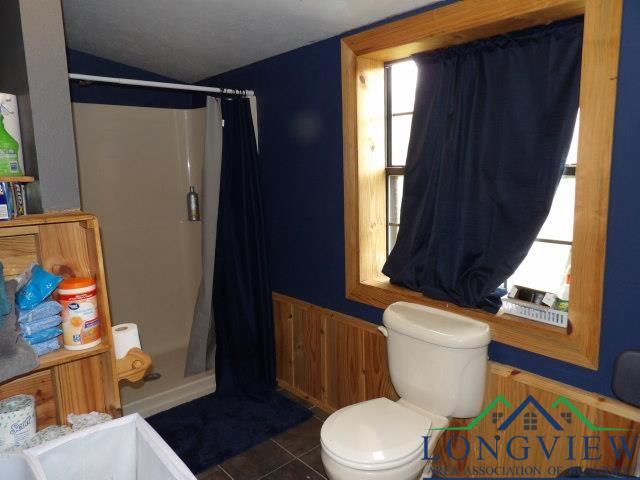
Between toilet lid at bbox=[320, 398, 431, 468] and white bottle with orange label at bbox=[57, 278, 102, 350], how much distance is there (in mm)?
880

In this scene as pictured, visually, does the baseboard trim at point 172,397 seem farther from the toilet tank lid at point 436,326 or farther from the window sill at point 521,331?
the toilet tank lid at point 436,326

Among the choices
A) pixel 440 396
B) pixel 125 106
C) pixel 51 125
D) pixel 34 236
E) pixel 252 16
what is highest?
pixel 252 16

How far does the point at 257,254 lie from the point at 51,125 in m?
1.53

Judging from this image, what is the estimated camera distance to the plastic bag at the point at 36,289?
113cm

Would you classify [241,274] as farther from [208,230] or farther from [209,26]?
[209,26]

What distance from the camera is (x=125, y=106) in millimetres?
2975

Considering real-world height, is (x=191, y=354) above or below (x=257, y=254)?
below

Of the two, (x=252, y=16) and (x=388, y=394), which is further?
(x=388, y=394)

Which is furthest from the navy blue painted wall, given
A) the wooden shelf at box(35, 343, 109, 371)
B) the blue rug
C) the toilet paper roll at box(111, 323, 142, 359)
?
the wooden shelf at box(35, 343, 109, 371)

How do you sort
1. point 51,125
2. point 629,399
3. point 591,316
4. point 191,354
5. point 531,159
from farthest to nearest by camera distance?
point 191,354, point 531,159, point 591,316, point 629,399, point 51,125

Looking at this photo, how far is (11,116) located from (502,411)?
190 centimetres

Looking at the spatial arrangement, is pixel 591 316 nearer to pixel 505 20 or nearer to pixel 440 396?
pixel 440 396

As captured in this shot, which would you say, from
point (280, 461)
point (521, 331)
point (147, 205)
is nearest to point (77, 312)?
point (280, 461)

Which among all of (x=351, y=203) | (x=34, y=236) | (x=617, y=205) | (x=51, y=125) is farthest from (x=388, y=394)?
(x=51, y=125)
